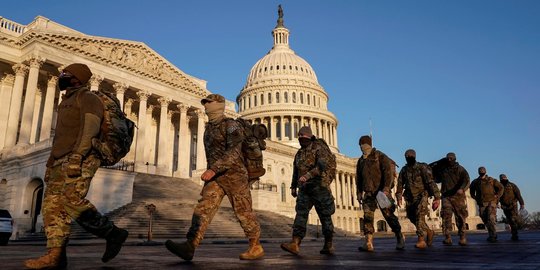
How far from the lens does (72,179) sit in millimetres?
4801

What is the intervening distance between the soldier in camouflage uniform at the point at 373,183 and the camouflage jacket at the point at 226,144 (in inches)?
153

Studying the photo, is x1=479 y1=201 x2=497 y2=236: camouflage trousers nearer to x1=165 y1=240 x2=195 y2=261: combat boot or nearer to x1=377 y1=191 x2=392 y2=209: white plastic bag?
x1=377 y1=191 x2=392 y2=209: white plastic bag

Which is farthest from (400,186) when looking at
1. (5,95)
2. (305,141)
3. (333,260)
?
(5,95)

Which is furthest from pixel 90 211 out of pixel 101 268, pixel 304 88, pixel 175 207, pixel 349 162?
pixel 304 88

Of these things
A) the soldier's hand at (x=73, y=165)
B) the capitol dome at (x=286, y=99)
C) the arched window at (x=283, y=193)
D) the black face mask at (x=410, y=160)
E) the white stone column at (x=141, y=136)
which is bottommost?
the soldier's hand at (x=73, y=165)

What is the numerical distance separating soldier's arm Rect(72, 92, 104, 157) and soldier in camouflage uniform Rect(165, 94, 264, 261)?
1.57 meters

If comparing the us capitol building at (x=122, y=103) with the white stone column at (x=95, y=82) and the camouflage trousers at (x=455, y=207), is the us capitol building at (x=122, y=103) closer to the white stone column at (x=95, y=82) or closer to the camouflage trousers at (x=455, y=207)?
the white stone column at (x=95, y=82)

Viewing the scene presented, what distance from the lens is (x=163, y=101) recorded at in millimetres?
41781

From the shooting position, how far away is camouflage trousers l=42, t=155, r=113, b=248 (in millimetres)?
4754

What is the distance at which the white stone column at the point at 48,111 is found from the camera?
32.1 m

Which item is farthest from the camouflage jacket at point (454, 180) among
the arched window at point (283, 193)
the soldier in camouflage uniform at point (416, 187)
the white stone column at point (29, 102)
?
the arched window at point (283, 193)

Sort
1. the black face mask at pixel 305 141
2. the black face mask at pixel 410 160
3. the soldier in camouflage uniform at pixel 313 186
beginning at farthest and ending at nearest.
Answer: the black face mask at pixel 410 160, the black face mask at pixel 305 141, the soldier in camouflage uniform at pixel 313 186

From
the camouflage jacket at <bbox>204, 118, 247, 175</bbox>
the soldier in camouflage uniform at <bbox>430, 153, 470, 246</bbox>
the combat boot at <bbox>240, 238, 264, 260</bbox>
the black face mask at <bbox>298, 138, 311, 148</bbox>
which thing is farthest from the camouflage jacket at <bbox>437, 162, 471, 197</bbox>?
the camouflage jacket at <bbox>204, 118, 247, 175</bbox>

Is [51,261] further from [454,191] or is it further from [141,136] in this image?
[141,136]
